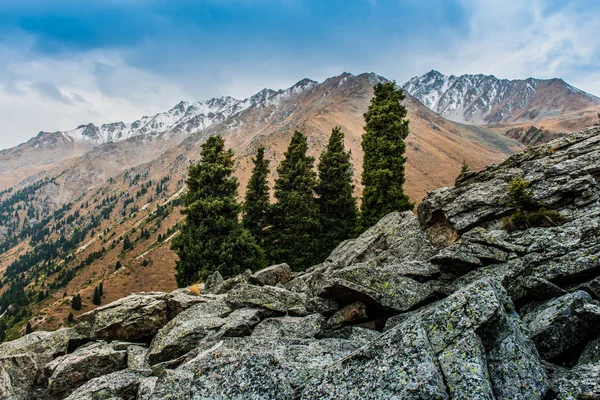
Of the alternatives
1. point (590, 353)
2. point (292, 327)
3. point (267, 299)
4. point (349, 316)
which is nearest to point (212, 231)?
point (267, 299)

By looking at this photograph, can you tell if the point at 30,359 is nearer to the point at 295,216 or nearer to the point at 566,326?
the point at 566,326

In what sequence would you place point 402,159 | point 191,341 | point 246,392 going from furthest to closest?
1. point 402,159
2. point 191,341
3. point 246,392

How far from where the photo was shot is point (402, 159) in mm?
34156

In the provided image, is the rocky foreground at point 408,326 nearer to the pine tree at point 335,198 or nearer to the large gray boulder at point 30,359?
the large gray boulder at point 30,359

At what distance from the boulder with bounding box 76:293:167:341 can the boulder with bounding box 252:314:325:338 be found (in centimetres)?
545

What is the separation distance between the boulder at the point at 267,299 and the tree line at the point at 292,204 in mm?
16806

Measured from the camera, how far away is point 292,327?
1076cm

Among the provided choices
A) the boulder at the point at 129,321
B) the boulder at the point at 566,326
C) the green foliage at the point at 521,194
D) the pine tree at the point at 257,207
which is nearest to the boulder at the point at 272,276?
the boulder at the point at 129,321

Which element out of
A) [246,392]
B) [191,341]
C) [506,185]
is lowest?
[191,341]

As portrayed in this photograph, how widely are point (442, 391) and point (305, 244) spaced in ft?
110

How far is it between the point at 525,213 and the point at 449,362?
450 inches

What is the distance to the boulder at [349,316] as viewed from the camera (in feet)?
33.8

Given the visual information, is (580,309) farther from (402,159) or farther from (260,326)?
(402,159)

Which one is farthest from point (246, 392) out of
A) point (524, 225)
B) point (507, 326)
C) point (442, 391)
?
point (524, 225)
